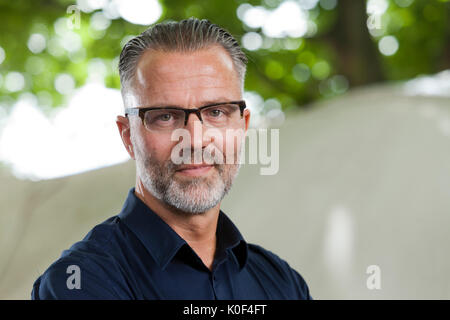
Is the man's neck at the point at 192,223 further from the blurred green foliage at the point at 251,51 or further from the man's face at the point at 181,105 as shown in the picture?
the blurred green foliage at the point at 251,51

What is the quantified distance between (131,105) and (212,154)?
0.09 metres

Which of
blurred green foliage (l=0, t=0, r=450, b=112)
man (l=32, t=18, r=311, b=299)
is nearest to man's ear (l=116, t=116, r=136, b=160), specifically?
man (l=32, t=18, r=311, b=299)

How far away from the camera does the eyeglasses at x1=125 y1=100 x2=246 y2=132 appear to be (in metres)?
0.46

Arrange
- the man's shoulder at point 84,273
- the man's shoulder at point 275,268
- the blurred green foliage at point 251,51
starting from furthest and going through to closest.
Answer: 1. the blurred green foliage at point 251,51
2. the man's shoulder at point 275,268
3. the man's shoulder at point 84,273

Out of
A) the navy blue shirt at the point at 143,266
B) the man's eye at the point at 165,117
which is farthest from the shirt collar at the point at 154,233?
the man's eye at the point at 165,117

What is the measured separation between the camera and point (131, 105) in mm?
463

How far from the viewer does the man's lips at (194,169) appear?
18.4 inches

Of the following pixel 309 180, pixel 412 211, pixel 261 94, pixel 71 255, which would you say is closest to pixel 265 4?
pixel 261 94

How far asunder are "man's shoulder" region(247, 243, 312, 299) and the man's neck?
9 cm

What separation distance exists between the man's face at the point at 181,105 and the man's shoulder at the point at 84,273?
75 millimetres

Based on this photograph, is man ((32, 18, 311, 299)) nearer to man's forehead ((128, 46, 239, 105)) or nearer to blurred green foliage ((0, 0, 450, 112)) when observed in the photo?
man's forehead ((128, 46, 239, 105))

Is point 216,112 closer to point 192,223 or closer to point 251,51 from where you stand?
point 192,223

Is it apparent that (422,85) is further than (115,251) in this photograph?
Yes

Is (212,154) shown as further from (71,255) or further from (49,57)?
(49,57)
